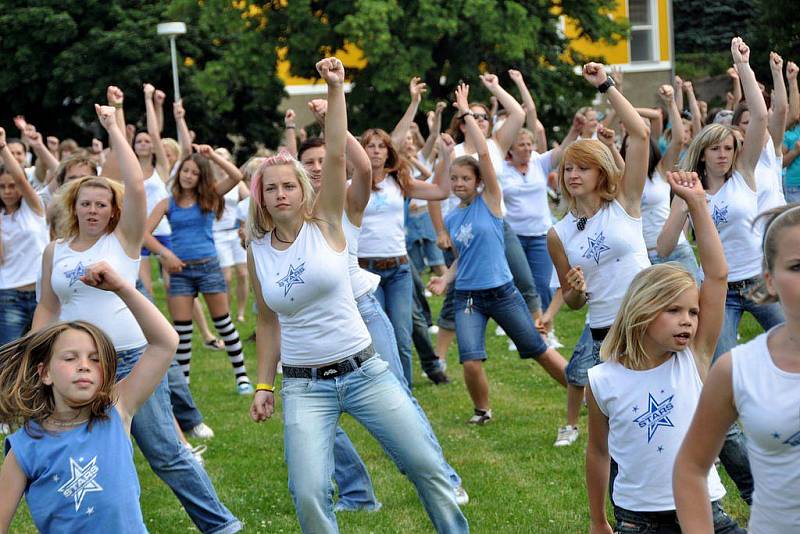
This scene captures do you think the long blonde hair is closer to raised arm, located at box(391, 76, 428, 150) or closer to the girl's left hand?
the girl's left hand

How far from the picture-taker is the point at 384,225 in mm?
8805

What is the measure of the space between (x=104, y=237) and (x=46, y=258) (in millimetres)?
341

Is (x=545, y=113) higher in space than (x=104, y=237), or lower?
lower

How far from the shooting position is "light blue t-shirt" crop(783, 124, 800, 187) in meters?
12.3

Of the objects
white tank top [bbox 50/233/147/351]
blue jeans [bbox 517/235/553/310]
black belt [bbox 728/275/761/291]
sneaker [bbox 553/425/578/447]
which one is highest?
white tank top [bbox 50/233/147/351]

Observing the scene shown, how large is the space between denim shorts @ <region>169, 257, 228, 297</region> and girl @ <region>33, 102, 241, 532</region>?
396cm

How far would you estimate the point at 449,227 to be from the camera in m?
8.98

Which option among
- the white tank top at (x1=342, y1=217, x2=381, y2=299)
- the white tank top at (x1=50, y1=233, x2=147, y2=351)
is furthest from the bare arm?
the white tank top at (x1=50, y1=233, x2=147, y2=351)

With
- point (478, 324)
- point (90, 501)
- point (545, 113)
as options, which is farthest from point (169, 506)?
point (545, 113)

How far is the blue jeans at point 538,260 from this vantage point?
11.4m

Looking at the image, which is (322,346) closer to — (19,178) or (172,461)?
(172,461)

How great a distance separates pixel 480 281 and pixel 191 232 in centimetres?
314

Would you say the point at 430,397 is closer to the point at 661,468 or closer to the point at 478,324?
the point at 478,324

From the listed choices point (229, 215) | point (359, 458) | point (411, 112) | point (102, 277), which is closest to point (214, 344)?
point (229, 215)
